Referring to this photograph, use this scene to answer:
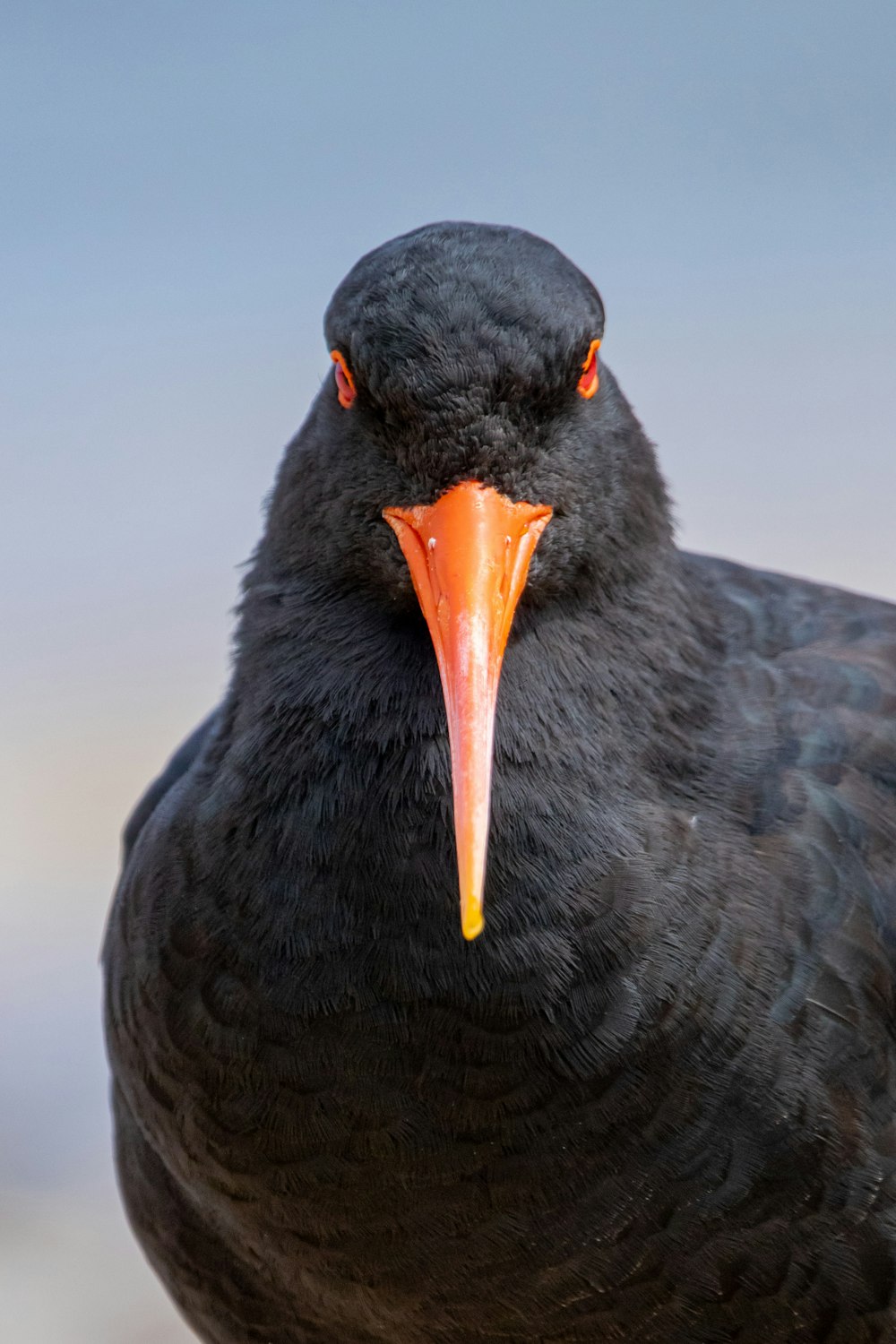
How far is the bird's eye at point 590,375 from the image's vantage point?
10.5ft

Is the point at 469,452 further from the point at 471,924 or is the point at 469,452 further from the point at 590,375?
the point at 471,924

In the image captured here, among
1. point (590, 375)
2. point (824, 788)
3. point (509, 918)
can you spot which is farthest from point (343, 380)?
point (824, 788)

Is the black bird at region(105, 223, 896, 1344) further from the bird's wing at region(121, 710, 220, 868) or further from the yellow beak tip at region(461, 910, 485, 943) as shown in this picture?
the bird's wing at region(121, 710, 220, 868)

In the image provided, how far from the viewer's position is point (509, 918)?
308 centimetres

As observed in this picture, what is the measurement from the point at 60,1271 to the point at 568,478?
4.45 m

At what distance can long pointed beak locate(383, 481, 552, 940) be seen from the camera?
2.79 m

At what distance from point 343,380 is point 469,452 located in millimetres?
321

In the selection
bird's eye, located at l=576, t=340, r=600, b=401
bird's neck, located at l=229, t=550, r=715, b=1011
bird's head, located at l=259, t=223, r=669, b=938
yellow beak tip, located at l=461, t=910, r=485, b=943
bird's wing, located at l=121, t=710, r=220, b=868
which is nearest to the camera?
yellow beak tip, located at l=461, t=910, r=485, b=943

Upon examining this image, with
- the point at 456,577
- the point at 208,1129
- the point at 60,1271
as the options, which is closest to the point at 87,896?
the point at 60,1271

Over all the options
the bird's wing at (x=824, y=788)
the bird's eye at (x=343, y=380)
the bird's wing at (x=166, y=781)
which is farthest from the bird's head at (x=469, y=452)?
the bird's wing at (x=166, y=781)

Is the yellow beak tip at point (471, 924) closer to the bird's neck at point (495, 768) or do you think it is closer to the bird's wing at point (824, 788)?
the bird's neck at point (495, 768)

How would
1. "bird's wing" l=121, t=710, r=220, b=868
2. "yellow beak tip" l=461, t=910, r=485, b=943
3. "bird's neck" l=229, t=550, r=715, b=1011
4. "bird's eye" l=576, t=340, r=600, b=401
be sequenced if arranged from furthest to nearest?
"bird's wing" l=121, t=710, r=220, b=868
"bird's eye" l=576, t=340, r=600, b=401
"bird's neck" l=229, t=550, r=715, b=1011
"yellow beak tip" l=461, t=910, r=485, b=943

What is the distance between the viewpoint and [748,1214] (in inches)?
123

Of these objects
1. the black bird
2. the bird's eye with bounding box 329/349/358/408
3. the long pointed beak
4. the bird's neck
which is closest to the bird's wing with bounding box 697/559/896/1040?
the black bird
